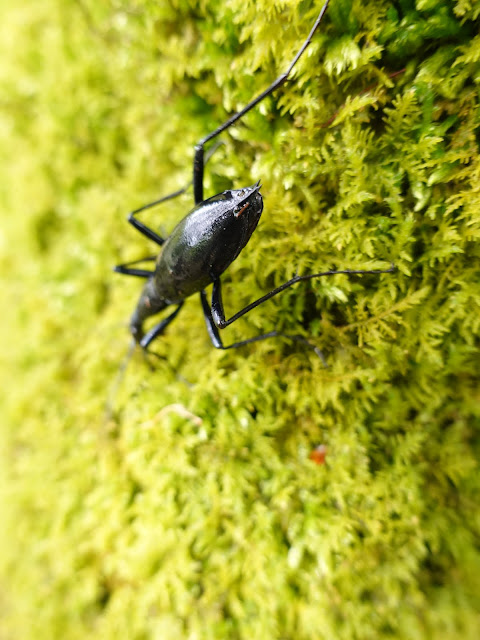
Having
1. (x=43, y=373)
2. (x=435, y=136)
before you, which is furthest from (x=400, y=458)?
(x=43, y=373)

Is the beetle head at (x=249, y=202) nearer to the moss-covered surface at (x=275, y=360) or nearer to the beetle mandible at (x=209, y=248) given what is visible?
the beetle mandible at (x=209, y=248)

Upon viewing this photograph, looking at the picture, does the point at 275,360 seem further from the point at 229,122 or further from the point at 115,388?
the point at 115,388

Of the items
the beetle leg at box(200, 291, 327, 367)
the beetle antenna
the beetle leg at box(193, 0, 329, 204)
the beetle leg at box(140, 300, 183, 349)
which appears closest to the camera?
the beetle leg at box(193, 0, 329, 204)

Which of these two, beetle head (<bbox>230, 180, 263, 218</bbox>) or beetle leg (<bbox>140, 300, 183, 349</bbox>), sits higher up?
beetle head (<bbox>230, 180, 263, 218</bbox>)

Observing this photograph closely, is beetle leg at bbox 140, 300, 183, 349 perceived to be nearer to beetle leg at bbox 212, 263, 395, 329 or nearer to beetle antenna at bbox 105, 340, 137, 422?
beetle antenna at bbox 105, 340, 137, 422

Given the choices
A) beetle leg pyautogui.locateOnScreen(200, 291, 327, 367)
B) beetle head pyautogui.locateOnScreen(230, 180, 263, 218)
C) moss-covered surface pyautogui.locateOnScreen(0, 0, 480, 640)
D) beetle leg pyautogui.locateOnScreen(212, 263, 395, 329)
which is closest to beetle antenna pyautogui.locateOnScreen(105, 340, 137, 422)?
moss-covered surface pyautogui.locateOnScreen(0, 0, 480, 640)

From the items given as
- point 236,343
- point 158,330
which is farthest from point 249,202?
point 158,330

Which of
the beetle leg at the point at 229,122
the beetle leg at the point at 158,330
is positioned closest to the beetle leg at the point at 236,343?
the beetle leg at the point at 158,330
